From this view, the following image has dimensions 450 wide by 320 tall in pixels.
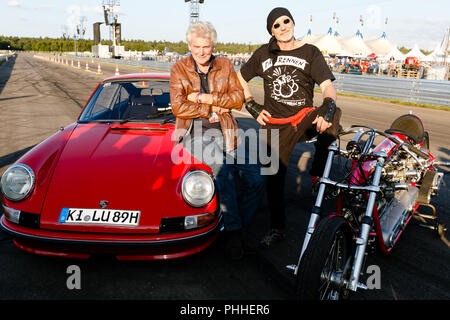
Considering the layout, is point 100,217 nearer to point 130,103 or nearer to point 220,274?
point 220,274

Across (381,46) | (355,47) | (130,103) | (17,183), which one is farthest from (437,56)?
(17,183)

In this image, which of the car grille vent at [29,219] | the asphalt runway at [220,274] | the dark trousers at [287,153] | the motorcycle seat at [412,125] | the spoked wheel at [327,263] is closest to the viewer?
the spoked wheel at [327,263]

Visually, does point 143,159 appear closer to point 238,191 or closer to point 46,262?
point 238,191

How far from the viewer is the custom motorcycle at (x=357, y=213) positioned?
1.97m

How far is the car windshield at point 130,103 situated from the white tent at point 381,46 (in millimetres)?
47181

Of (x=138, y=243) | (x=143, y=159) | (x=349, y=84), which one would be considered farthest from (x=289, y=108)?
(x=349, y=84)

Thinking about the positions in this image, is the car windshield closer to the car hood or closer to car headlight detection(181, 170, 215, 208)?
the car hood

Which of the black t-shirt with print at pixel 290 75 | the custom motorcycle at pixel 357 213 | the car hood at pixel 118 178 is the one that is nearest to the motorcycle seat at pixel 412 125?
the custom motorcycle at pixel 357 213

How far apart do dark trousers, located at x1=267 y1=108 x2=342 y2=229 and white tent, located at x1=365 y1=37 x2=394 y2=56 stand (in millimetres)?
47810

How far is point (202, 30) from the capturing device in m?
2.85

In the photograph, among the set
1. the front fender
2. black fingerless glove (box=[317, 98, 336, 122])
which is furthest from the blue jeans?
the front fender

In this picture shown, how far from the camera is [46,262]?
9.18 feet

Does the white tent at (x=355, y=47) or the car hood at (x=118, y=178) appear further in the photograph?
the white tent at (x=355, y=47)

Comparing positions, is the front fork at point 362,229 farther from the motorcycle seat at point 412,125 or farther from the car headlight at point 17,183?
the car headlight at point 17,183
